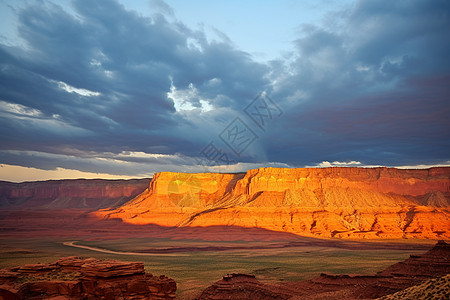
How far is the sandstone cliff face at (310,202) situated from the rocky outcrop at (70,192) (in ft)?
106

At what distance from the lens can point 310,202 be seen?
10544 centimetres

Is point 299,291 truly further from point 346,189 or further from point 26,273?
point 346,189

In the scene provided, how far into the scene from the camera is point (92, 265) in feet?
64.0

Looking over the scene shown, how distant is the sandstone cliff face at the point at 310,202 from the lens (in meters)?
87.6

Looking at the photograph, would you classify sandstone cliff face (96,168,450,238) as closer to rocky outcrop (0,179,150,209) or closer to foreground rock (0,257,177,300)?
rocky outcrop (0,179,150,209)

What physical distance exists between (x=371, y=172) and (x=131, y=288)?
11657 centimetres

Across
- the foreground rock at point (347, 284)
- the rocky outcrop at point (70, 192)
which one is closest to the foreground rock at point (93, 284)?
the foreground rock at point (347, 284)

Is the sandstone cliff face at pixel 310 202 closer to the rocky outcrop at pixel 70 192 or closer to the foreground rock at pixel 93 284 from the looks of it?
the rocky outcrop at pixel 70 192

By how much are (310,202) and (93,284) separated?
93.5 metres

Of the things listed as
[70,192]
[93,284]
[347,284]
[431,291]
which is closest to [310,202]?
[347,284]

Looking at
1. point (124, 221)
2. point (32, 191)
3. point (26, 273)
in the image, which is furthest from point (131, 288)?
point (32, 191)

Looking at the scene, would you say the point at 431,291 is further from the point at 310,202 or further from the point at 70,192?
the point at 70,192

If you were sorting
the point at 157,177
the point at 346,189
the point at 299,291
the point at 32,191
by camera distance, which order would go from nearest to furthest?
the point at 299,291 < the point at 346,189 < the point at 157,177 < the point at 32,191

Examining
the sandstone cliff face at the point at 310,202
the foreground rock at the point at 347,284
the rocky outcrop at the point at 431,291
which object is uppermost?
the sandstone cliff face at the point at 310,202
